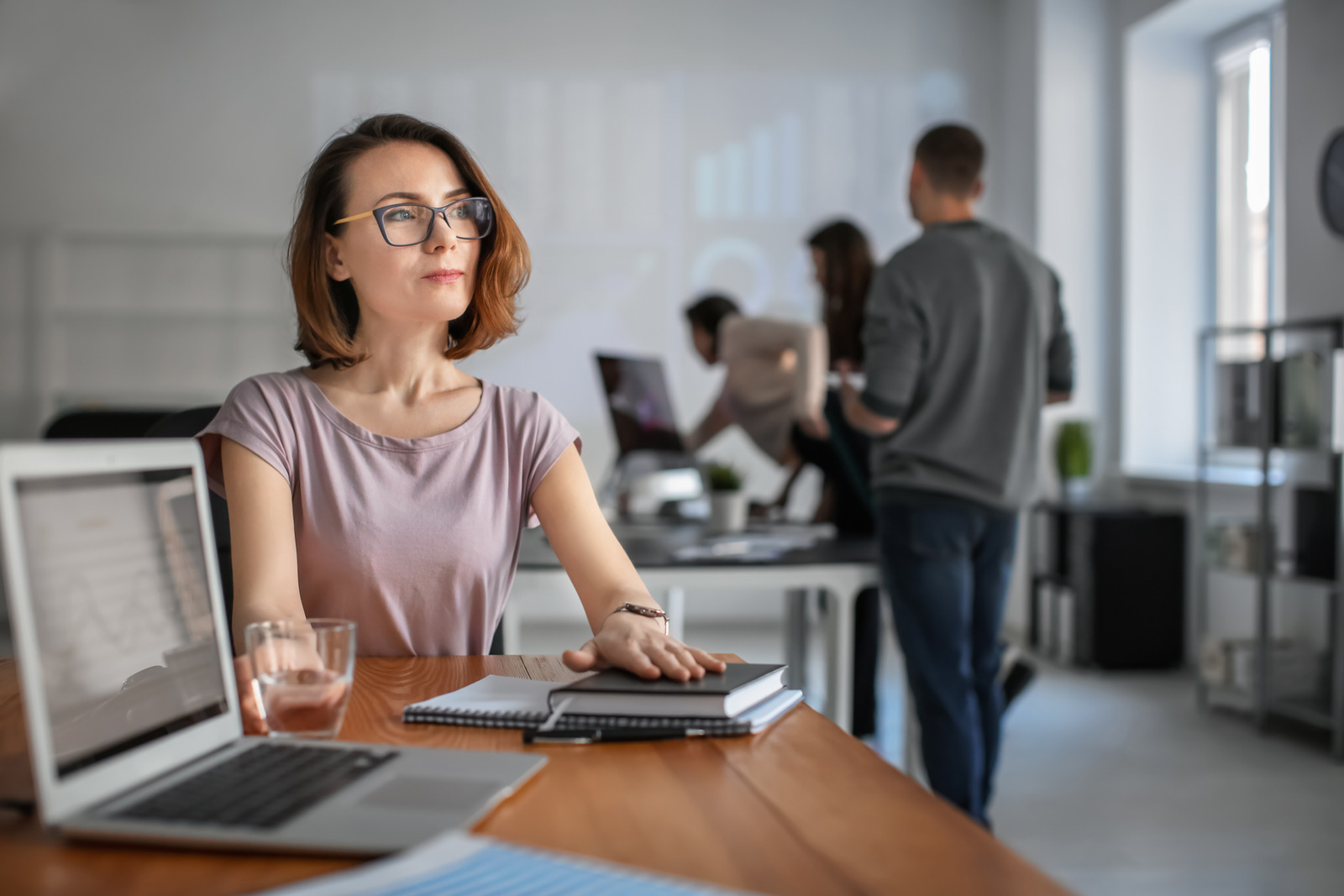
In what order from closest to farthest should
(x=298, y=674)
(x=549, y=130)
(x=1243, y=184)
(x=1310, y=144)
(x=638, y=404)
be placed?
(x=298, y=674), (x=638, y=404), (x=1310, y=144), (x=1243, y=184), (x=549, y=130)

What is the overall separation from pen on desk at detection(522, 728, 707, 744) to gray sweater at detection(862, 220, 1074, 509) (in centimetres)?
166

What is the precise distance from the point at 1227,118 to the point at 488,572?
15.8 feet

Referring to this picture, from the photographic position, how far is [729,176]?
5.66m

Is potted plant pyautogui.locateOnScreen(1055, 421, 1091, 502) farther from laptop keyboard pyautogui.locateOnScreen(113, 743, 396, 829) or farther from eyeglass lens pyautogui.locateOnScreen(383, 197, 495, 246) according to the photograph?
laptop keyboard pyautogui.locateOnScreen(113, 743, 396, 829)

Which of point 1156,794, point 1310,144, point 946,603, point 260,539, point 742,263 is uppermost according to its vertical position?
point 1310,144

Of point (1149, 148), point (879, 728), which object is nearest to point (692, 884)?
point (879, 728)

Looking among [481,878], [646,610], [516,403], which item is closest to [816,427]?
[516,403]

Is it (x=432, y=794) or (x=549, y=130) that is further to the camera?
(x=549, y=130)

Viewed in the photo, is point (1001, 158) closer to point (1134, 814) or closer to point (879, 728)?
point (879, 728)

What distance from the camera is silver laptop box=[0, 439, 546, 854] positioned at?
1.98 feet

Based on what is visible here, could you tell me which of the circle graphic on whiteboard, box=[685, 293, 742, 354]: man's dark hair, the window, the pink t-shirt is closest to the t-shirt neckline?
the pink t-shirt

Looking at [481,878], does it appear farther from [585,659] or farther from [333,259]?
[333,259]

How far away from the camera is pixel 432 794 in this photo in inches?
26.2

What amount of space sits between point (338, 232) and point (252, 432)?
280 millimetres
